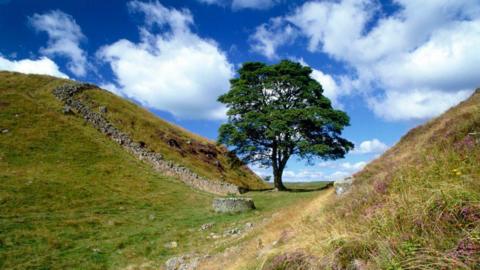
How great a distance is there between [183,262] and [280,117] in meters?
23.6

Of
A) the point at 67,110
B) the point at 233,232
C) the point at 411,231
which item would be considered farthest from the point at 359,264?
the point at 67,110

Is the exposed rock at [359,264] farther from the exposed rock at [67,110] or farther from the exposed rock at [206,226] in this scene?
the exposed rock at [67,110]

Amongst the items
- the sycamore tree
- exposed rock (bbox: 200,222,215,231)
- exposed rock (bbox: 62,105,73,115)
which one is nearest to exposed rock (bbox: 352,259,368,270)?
exposed rock (bbox: 200,222,215,231)

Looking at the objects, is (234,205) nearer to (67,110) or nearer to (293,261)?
(293,261)

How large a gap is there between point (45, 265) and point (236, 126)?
25124 millimetres

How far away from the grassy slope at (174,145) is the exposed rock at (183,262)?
27.8 m

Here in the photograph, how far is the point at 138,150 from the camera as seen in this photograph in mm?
41156

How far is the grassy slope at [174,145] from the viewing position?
149 feet

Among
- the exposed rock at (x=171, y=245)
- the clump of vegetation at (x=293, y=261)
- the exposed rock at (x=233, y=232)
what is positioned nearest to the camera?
the clump of vegetation at (x=293, y=261)

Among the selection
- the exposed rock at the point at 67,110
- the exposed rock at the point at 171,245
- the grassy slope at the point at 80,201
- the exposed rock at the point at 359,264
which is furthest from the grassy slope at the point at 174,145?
the exposed rock at the point at 359,264

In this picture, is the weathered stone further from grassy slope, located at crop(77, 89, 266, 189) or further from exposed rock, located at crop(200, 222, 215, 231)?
grassy slope, located at crop(77, 89, 266, 189)

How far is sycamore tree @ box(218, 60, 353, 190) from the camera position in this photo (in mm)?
35312

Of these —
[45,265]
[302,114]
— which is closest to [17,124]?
[45,265]

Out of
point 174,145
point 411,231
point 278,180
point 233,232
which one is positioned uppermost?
point 174,145
